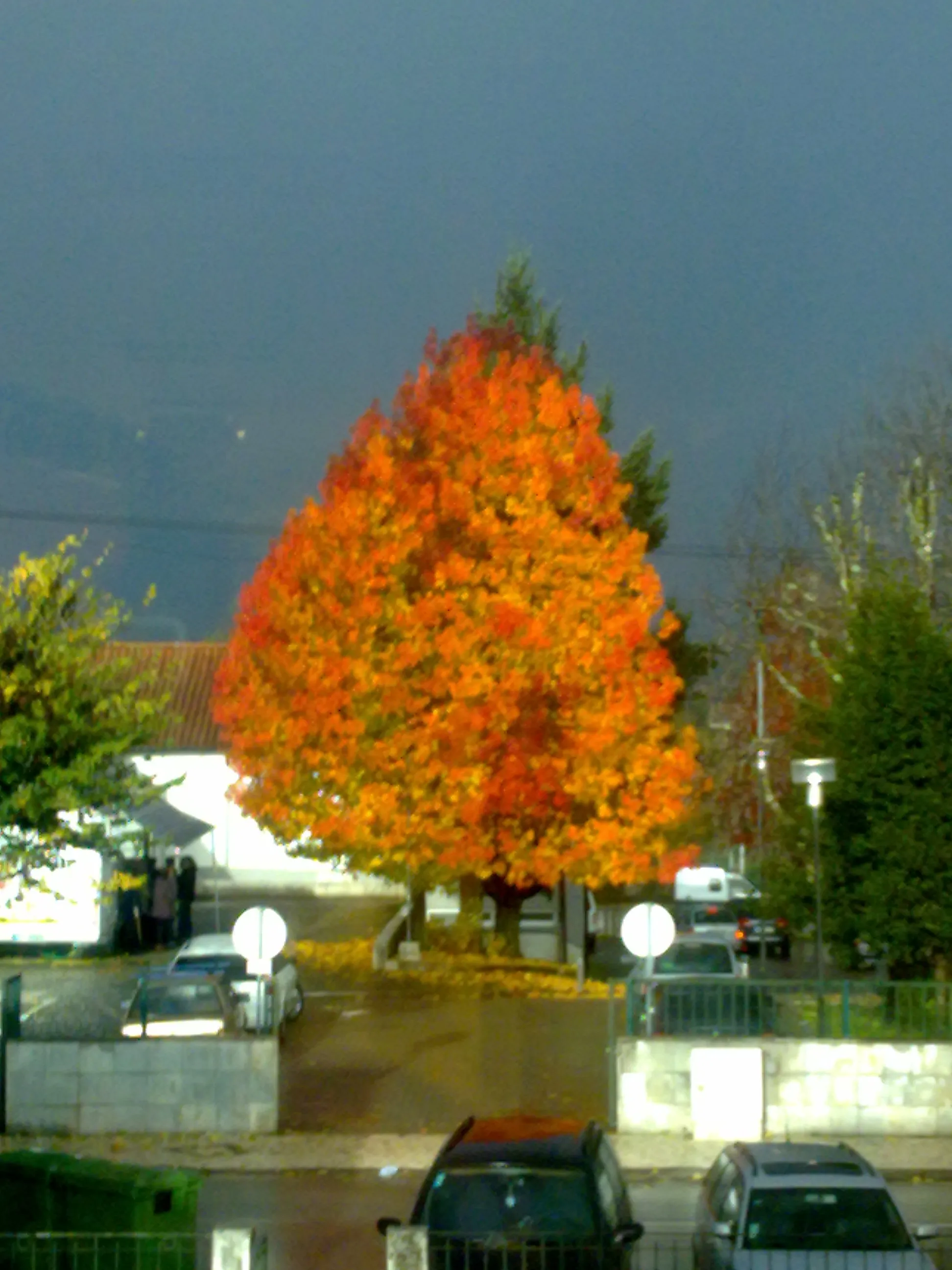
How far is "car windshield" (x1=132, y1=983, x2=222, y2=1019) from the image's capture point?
20312 millimetres

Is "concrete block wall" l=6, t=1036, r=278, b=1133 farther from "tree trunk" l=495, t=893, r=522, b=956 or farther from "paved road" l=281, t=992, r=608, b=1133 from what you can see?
"tree trunk" l=495, t=893, r=522, b=956

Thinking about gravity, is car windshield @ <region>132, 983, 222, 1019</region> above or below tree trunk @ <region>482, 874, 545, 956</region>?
below

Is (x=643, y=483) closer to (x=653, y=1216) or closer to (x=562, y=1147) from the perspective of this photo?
(x=653, y=1216)

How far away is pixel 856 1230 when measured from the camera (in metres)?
9.73

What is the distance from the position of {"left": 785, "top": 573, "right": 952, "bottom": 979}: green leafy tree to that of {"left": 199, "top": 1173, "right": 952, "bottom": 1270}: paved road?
5.38 meters

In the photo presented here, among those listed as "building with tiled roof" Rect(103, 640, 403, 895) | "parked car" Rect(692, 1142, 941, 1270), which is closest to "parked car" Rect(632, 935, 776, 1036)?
"parked car" Rect(692, 1142, 941, 1270)

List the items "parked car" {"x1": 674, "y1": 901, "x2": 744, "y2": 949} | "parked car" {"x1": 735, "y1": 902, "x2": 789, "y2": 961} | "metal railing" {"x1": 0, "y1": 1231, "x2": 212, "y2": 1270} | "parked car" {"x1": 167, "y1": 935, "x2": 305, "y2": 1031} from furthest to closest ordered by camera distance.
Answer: "parked car" {"x1": 674, "y1": 901, "x2": 744, "y2": 949}, "parked car" {"x1": 735, "y1": 902, "x2": 789, "y2": 961}, "parked car" {"x1": 167, "y1": 935, "x2": 305, "y2": 1031}, "metal railing" {"x1": 0, "y1": 1231, "x2": 212, "y2": 1270}

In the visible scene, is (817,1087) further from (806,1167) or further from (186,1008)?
(186,1008)

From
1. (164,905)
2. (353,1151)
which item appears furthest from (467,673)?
(353,1151)

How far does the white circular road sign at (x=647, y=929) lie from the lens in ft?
60.1

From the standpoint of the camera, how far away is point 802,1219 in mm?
9852

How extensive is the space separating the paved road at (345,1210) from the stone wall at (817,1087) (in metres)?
1.80

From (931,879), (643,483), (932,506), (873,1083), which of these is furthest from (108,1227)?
(643,483)

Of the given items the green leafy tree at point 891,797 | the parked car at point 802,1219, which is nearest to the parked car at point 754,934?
the green leafy tree at point 891,797
